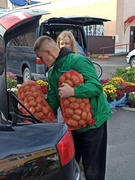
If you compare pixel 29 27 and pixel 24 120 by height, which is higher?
pixel 29 27

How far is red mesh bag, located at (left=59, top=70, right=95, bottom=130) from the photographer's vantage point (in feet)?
7.97

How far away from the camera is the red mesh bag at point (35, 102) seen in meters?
2.54

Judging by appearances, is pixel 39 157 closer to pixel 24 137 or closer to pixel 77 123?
pixel 24 137

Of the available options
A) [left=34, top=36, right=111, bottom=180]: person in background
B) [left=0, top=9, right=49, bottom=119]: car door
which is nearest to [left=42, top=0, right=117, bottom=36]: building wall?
[left=34, top=36, right=111, bottom=180]: person in background

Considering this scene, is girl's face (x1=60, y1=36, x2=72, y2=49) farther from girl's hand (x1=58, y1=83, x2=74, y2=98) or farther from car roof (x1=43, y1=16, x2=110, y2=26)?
car roof (x1=43, y1=16, x2=110, y2=26)

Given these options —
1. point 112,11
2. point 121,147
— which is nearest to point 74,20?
point 121,147

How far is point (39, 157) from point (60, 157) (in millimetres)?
153

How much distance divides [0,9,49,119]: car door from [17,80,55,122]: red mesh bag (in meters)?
0.38

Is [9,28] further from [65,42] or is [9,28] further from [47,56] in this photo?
[65,42]

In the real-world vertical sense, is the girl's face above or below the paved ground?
above

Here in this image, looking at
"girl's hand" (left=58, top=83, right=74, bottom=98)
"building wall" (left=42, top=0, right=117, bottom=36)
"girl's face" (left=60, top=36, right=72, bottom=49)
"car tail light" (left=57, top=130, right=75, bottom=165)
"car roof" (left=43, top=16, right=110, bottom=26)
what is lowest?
"car tail light" (left=57, top=130, right=75, bottom=165)

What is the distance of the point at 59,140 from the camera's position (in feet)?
5.75

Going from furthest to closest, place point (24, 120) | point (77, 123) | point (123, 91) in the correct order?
point (123, 91) → point (77, 123) → point (24, 120)

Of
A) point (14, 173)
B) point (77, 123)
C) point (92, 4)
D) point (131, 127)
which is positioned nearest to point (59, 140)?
point (14, 173)
